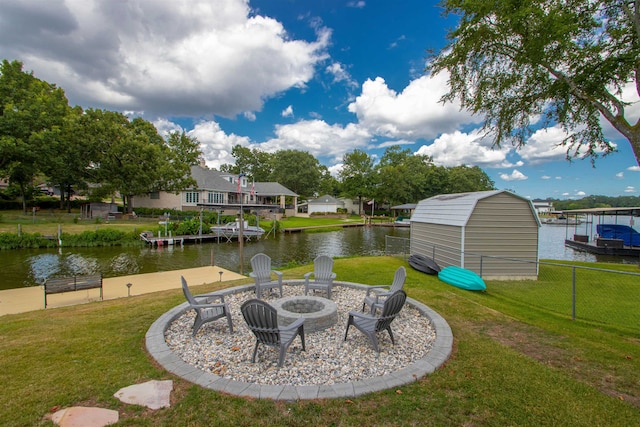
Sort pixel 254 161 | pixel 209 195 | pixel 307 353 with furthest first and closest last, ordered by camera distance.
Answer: pixel 254 161 → pixel 209 195 → pixel 307 353

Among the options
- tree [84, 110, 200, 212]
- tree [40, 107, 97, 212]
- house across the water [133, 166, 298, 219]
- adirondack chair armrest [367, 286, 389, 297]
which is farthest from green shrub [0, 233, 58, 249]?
adirondack chair armrest [367, 286, 389, 297]

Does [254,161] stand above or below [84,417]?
above

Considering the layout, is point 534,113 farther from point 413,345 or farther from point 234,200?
point 234,200

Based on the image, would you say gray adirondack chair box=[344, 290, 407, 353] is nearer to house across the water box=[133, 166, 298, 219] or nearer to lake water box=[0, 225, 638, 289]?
lake water box=[0, 225, 638, 289]

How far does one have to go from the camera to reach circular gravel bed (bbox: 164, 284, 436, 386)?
11.9 ft

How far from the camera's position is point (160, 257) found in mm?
17219

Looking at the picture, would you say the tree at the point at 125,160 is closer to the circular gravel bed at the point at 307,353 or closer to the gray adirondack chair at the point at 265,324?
the circular gravel bed at the point at 307,353

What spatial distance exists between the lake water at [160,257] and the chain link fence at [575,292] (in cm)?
924

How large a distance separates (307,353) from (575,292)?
26.9 feet

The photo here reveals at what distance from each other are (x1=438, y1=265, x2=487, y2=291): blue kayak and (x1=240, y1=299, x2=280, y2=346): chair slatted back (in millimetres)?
7117

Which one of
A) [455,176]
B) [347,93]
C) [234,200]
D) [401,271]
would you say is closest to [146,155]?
[234,200]

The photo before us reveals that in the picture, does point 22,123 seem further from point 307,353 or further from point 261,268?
point 307,353

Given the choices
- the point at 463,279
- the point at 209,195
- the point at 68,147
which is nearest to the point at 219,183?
the point at 209,195

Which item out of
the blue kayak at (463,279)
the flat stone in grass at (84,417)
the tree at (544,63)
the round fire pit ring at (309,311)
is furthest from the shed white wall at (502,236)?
the flat stone in grass at (84,417)
